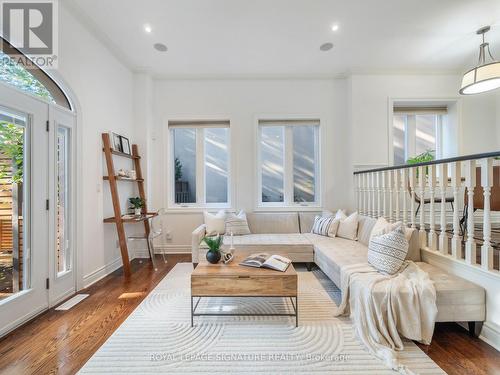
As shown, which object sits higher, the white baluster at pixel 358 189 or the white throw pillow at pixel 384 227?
the white baluster at pixel 358 189

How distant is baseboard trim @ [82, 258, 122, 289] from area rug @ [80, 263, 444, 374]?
0.98 metres

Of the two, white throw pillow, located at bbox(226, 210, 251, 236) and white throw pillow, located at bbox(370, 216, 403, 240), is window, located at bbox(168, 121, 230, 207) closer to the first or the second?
white throw pillow, located at bbox(226, 210, 251, 236)

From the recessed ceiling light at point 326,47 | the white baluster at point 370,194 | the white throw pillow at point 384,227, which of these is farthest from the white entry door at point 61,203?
the white baluster at point 370,194

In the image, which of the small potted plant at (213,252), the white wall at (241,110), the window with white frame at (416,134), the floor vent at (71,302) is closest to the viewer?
the small potted plant at (213,252)

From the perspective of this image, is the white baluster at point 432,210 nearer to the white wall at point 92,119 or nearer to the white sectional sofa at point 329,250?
the white sectional sofa at point 329,250

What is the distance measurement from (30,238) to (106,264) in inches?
48.4

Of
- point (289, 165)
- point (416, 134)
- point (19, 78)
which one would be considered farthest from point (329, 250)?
point (19, 78)

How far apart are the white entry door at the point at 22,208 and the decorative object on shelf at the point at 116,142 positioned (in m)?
1.02

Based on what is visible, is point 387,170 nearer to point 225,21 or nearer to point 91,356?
point 225,21

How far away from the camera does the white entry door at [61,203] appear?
2375 mm

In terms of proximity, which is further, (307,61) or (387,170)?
(307,61)

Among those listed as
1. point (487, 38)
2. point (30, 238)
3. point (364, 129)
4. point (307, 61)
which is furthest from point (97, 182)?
point (487, 38)

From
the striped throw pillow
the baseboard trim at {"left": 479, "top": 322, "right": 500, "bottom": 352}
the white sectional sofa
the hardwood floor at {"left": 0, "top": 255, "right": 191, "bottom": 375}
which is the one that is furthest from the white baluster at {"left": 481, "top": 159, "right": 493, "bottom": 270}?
the hardwood floor at {"left": 0, "top": 255, "right": 191, "bottom": 375}

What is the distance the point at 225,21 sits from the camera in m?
2.93
